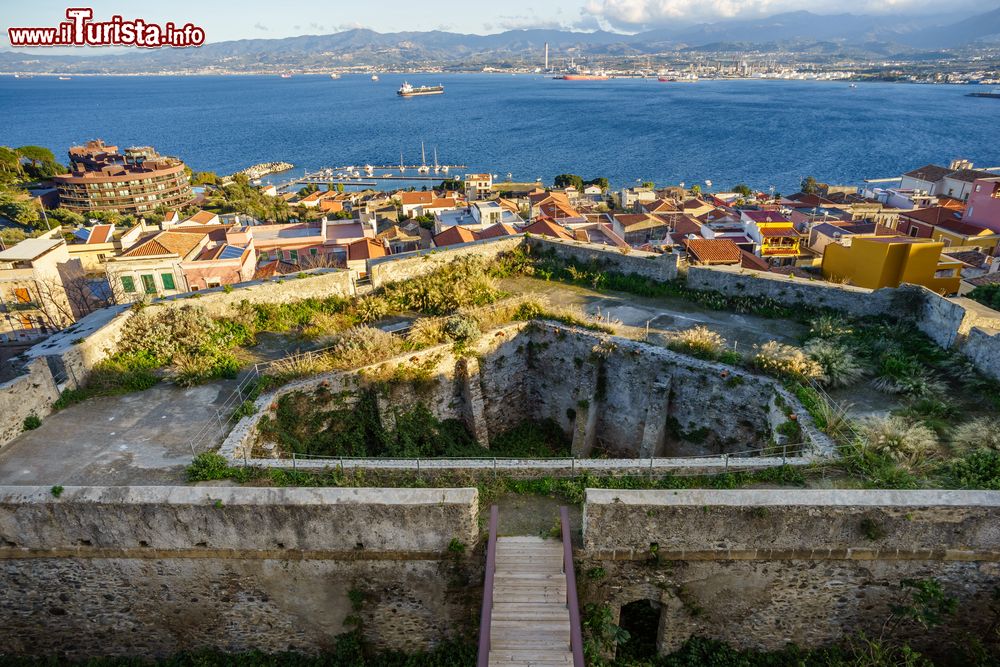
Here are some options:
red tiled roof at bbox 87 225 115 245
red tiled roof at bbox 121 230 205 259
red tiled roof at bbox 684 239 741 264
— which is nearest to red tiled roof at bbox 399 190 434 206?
red tiled roof at bbox 121 230 205 259

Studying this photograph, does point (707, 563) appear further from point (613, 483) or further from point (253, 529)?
point (253, 529)

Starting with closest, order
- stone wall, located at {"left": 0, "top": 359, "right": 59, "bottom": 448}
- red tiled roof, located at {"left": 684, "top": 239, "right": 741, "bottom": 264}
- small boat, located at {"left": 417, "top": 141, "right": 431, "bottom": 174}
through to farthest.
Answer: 1. stone wall, located at {"left": 0, "top": 359, "right": 59, "bottom": 448}
2. red tiled roof, located at {"left": 684, "top": 239, "right": 741, "bottom": 264}
3. small boat, located at {"left": 417, "top": 141, "right": 431, "bottom": 174}

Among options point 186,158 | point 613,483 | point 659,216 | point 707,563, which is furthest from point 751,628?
point 186,158

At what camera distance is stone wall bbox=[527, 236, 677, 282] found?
16141 mm

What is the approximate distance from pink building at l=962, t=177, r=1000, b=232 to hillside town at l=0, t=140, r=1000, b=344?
10 cm

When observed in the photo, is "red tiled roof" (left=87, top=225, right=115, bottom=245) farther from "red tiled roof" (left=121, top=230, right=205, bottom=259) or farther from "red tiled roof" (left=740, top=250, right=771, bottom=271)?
"red tiled roof" (left=740, top=250, right=771, bottom=271)

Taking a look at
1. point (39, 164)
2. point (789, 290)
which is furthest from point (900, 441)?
point (39, 164)

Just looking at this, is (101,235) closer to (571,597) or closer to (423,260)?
(423,260)

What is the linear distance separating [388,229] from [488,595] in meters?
43.4

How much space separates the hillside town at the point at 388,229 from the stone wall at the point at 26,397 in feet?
12.2

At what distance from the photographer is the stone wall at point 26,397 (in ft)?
32.2

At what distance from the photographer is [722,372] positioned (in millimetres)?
11570

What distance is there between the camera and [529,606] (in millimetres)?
7121

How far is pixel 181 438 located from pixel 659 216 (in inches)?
1809
